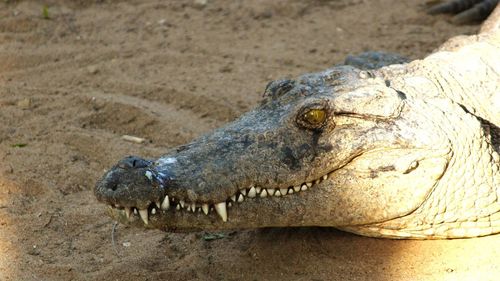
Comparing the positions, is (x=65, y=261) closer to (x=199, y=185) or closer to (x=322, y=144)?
(x=199, y=185)

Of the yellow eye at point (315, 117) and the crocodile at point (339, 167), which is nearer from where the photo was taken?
the crocodile at point (339, 167)

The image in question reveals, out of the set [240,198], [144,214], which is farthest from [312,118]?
[144,214]

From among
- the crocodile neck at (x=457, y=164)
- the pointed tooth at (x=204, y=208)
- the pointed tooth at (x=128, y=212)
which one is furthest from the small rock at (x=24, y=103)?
the crocodile neck at (x=457, y=164)

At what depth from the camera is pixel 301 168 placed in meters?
3.82

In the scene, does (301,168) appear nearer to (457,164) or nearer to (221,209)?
(221,209)

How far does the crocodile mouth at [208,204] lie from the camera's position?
11.7 feet

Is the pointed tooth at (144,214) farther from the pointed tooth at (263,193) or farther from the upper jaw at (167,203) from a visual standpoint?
the pointed tooth at (263,193)

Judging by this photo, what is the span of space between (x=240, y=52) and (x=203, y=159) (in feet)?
10.9

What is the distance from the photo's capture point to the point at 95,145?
5316mm

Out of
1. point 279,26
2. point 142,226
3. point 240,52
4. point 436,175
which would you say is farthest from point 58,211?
point 279,26

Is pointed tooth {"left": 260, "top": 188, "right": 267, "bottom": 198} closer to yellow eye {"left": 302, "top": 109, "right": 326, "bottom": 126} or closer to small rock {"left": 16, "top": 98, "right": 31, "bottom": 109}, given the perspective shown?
yellow eye {"left": 302, "top": 109, "right": 326, "bottom": 126}

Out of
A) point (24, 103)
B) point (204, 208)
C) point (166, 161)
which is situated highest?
point (166, 161)

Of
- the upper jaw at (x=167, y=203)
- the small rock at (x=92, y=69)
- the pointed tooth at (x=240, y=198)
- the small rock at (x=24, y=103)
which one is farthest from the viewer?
the small rock at (x=92, y=69)

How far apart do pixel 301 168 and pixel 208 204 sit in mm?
528
